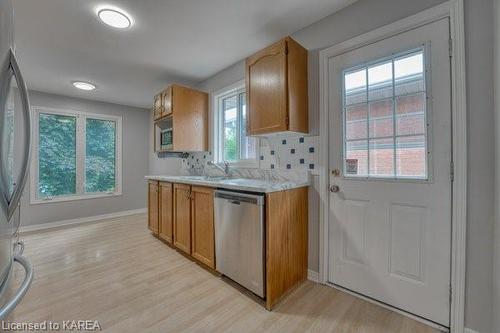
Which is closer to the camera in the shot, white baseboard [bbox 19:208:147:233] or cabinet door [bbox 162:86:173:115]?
cabinet door [bbox 162:86:173:115]

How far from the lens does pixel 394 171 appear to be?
162cm

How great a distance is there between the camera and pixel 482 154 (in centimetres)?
130

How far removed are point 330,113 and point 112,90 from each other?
147 inches

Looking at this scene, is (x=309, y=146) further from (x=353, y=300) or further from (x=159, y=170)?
(x=159, y=170)

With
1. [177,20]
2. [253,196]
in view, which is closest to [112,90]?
[177,20]

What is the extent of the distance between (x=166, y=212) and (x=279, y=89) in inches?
84.0

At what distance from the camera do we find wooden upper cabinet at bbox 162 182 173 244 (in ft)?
9.36

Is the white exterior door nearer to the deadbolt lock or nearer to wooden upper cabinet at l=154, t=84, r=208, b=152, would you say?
the deadbolt lock

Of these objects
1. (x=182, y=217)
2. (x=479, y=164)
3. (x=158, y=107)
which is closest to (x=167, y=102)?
(x=158, y=107)

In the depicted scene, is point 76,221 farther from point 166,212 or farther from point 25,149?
point 25,149

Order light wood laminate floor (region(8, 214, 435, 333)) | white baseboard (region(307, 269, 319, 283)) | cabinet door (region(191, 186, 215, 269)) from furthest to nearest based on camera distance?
cabinet door (region(191, 186, 215, 269)), white baseboard (region(307, 269, 319, 283)), light wood laminate floor (region(8, 214, 435, 333))

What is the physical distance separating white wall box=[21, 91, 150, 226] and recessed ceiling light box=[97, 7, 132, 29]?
2.97 m

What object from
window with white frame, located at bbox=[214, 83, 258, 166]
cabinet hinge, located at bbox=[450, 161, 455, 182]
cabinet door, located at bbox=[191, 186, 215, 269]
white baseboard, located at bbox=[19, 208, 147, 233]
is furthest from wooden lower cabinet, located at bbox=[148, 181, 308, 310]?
white baseboard, located at bbox=[19, 208, 147, 233]

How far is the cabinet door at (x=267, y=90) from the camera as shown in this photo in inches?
75.1
